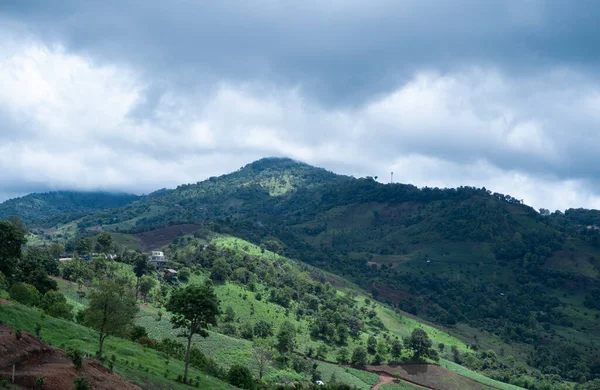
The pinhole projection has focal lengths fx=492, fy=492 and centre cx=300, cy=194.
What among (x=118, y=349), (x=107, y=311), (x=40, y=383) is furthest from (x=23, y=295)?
(x=40, y=383)

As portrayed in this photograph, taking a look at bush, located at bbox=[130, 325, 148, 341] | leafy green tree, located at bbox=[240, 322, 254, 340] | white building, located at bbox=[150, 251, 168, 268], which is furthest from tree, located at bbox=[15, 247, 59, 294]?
white building, located at bbox=[150, 251, 168, 268]

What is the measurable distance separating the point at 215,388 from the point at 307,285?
355 feet

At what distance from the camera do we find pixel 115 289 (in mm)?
42406

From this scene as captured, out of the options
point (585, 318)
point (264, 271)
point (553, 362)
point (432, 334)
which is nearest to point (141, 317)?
point (264, 271)

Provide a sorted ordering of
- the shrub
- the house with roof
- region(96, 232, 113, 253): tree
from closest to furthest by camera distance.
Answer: the shrub < region(96, 232, 113, 253): tree < the house with roof

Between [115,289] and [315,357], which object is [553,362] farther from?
[115,289]

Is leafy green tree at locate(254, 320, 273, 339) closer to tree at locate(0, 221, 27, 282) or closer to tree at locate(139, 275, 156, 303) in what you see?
tree at locate(139, 275, 156, 303)

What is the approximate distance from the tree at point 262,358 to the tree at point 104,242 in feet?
207

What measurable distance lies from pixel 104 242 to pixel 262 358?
67.5 m

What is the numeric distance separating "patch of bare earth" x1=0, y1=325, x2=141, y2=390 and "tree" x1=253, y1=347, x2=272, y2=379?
39.5 meters

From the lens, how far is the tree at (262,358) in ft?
238

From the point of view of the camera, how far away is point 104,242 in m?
123

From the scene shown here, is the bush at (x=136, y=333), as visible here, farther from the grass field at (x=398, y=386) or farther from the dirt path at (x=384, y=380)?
the grass field at (x=398, y=386)

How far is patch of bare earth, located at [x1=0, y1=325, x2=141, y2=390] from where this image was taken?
93.5 feet
